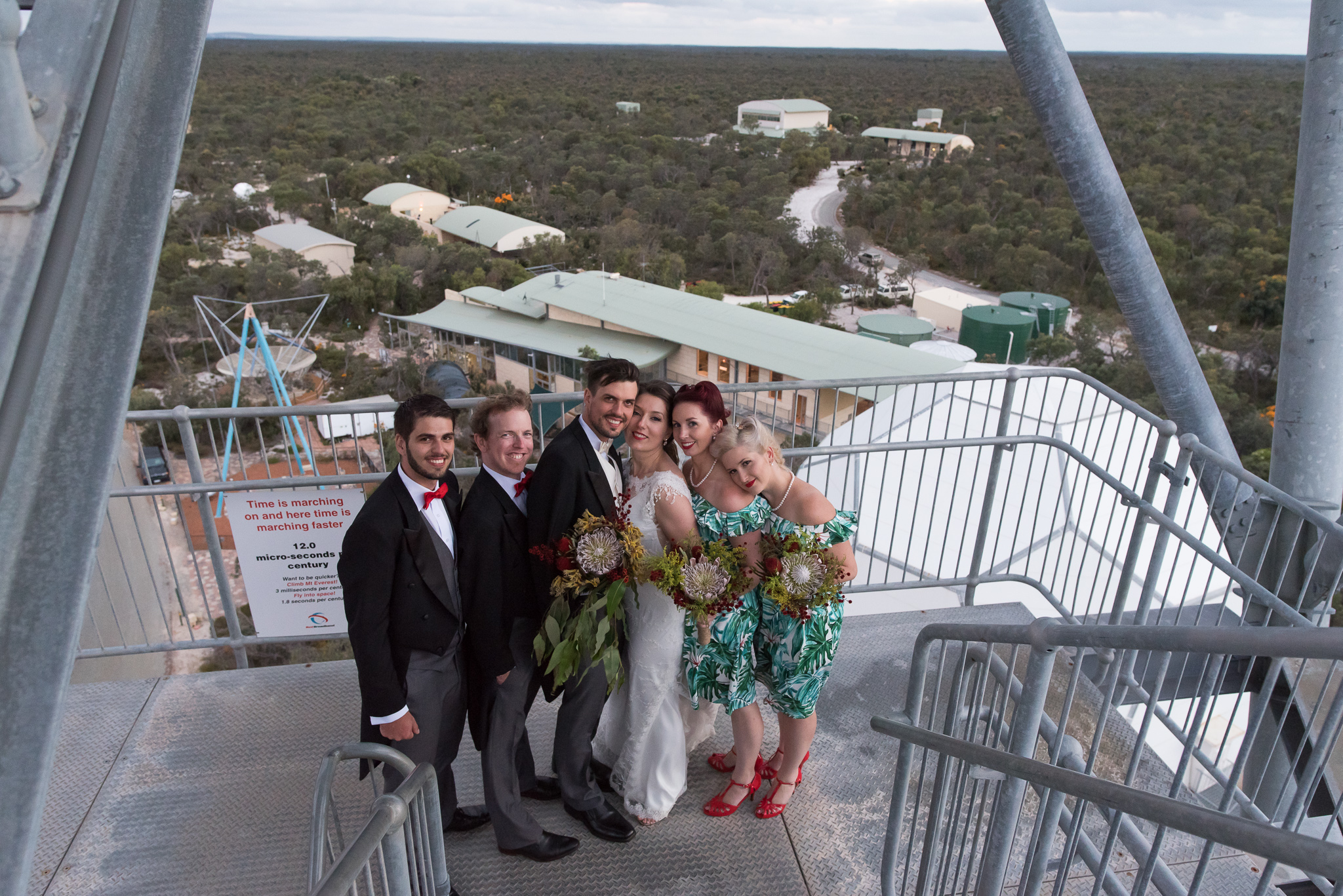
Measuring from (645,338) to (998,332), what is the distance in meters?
13.7

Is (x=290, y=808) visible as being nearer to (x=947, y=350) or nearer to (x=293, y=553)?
(x=293, y=553)

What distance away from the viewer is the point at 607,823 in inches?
138

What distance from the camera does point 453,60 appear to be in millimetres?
177375

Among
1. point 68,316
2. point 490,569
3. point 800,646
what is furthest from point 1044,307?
point 68,316

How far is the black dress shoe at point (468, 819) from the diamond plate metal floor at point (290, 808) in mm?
54

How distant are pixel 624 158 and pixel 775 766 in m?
69.3

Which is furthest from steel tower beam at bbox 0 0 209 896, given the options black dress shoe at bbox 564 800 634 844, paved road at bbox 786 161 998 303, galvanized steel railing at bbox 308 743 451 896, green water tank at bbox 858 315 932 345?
paved road at bbox 786 161 998 303

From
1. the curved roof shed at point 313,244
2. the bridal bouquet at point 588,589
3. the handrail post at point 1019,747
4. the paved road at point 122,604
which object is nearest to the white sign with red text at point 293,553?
the bridal bouquet at point 588,589

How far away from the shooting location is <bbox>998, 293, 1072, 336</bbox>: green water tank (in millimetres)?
36156

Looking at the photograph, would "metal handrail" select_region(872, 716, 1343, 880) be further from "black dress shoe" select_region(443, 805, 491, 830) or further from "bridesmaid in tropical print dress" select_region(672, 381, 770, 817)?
"black dress shoe" select_region(443, 805, 491, 830)

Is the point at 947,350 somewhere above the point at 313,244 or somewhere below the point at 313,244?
above

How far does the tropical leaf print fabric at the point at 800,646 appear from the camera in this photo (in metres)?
3.30

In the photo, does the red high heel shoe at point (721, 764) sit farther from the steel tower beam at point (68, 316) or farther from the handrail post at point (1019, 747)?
the steel tower beam at point (68, 316)

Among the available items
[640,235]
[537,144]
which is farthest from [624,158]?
[640,235]
